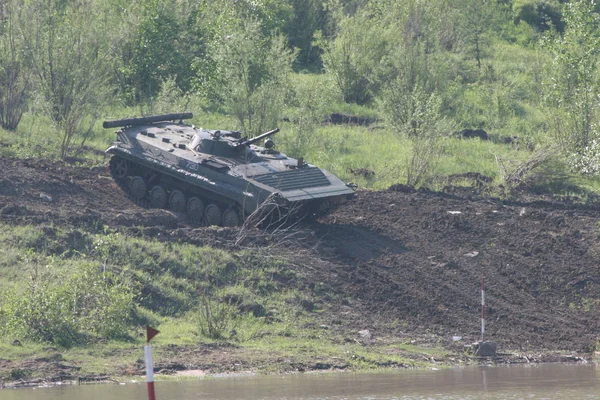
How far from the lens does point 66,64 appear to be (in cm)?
2536

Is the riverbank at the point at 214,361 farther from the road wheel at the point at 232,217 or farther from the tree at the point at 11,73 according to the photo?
the tree at the point at 11,73

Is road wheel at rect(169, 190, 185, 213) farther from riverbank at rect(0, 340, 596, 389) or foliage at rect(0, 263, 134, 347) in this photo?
riverbank at rect(0, 340, 596, 389)

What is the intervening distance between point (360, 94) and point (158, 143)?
532 inches

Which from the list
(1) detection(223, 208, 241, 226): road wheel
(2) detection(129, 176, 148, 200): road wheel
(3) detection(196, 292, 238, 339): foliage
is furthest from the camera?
(2) detection(129, 176, 148, 200): road wheel

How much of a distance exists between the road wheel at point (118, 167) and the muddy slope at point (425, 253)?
286 millimetres

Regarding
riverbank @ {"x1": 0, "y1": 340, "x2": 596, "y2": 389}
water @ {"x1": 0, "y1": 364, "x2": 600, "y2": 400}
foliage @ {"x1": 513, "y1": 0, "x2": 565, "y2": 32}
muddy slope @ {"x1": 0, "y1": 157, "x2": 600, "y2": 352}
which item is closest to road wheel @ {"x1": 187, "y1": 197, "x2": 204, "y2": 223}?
muddy slope @ {"x1": 0, "y1": 157, "x2": 600, "y2": 352}

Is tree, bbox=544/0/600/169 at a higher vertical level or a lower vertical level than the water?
higher

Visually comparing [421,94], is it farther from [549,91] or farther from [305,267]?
[305,267]

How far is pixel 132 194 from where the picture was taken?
21.5m

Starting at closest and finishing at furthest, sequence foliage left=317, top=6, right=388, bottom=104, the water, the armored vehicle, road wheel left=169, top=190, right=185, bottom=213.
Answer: the water → the armored vehicle → road wheel left=169, top=190, right=185, bottom=213 → foliage left=317, top=6, right=388, bottom=104

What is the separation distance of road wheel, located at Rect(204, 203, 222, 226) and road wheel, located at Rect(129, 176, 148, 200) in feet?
6.24

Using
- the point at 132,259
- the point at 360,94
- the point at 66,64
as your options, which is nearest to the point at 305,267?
the point at 132,259

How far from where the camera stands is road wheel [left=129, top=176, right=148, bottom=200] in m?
21.3

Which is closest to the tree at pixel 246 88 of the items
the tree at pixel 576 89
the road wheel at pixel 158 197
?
the road wheel at pixel 158 197
